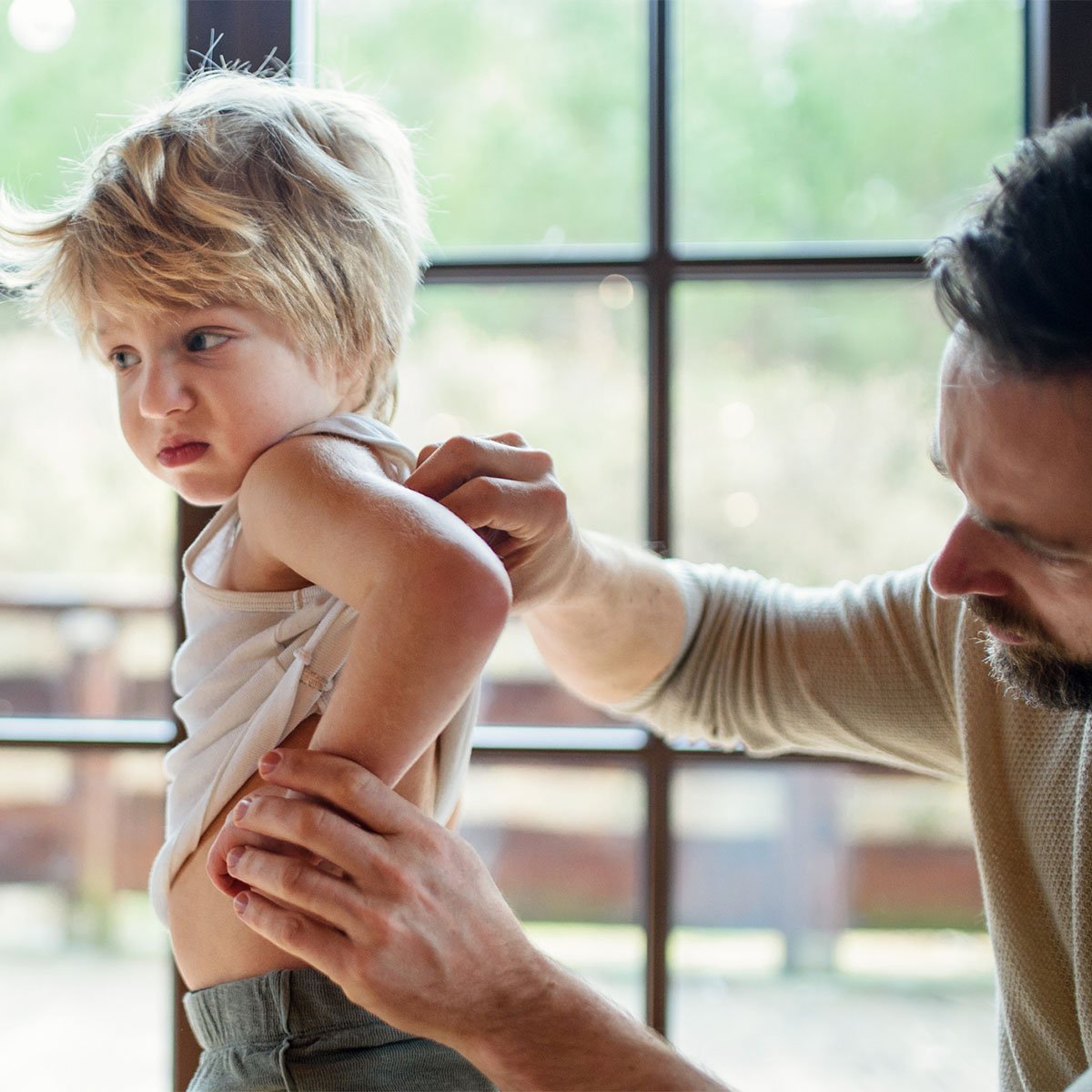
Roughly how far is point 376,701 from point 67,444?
970 mm

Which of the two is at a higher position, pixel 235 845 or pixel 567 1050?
pixel 235 845

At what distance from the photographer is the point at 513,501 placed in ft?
3.32

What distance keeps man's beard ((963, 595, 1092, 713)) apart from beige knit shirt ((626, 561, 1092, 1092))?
0.11 m

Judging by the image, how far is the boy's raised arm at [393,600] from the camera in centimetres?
84

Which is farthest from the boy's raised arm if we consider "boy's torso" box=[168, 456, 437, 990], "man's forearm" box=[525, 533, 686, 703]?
"man's forearm" box=[525, 533, 686, 703]

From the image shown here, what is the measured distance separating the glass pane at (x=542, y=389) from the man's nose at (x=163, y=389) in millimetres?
520

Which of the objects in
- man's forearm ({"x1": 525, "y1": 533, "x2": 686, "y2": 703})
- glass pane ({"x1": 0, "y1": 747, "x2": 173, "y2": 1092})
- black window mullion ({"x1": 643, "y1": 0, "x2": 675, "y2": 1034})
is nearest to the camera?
man's forearm ({"x1": 525, "y1": 533, "x2": 686, "y2": 703})

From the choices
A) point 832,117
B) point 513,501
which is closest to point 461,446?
point 513,501

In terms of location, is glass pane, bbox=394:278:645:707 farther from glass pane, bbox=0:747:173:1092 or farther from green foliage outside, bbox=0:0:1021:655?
glass pane, bbox=0:747:173:1092

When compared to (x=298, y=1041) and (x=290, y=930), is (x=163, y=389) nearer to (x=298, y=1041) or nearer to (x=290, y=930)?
(x=290, y=930)

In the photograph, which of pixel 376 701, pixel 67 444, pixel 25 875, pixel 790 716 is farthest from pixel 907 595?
pixel 25 875

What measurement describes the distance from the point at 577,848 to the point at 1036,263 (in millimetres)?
1016

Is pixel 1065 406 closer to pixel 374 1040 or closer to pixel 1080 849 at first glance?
pixel 1080 849

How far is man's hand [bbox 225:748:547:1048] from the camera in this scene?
87 cm
